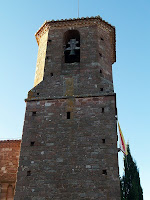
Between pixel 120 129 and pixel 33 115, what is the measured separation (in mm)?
3952

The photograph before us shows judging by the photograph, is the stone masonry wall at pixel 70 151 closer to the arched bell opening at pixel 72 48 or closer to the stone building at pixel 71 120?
the stone building at pixel 71 120

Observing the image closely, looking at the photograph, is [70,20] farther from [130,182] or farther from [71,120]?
[130,182]

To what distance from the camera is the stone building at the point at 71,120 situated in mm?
10453

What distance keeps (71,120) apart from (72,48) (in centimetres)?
439

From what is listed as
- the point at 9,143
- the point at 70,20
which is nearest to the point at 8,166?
the point at 9,143

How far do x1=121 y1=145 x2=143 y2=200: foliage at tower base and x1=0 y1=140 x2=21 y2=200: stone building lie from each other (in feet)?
27.4

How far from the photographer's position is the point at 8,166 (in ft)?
42.0

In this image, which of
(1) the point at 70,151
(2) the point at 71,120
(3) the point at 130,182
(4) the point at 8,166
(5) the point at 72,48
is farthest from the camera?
(3) the point at 130,182

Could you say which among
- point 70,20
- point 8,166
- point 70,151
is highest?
point 70,20

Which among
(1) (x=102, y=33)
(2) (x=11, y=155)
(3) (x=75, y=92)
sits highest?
(1) (x=102, y=33)


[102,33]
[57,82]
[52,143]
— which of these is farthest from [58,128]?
[102,33]

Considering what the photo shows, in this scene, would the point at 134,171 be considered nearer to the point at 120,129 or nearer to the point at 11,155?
the point at 120,129

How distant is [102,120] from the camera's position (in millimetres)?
11828

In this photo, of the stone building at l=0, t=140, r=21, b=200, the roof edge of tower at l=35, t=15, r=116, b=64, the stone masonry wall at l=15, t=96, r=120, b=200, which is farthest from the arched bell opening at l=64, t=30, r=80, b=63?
the stone building at l=0, t=140, r=21, b=200
